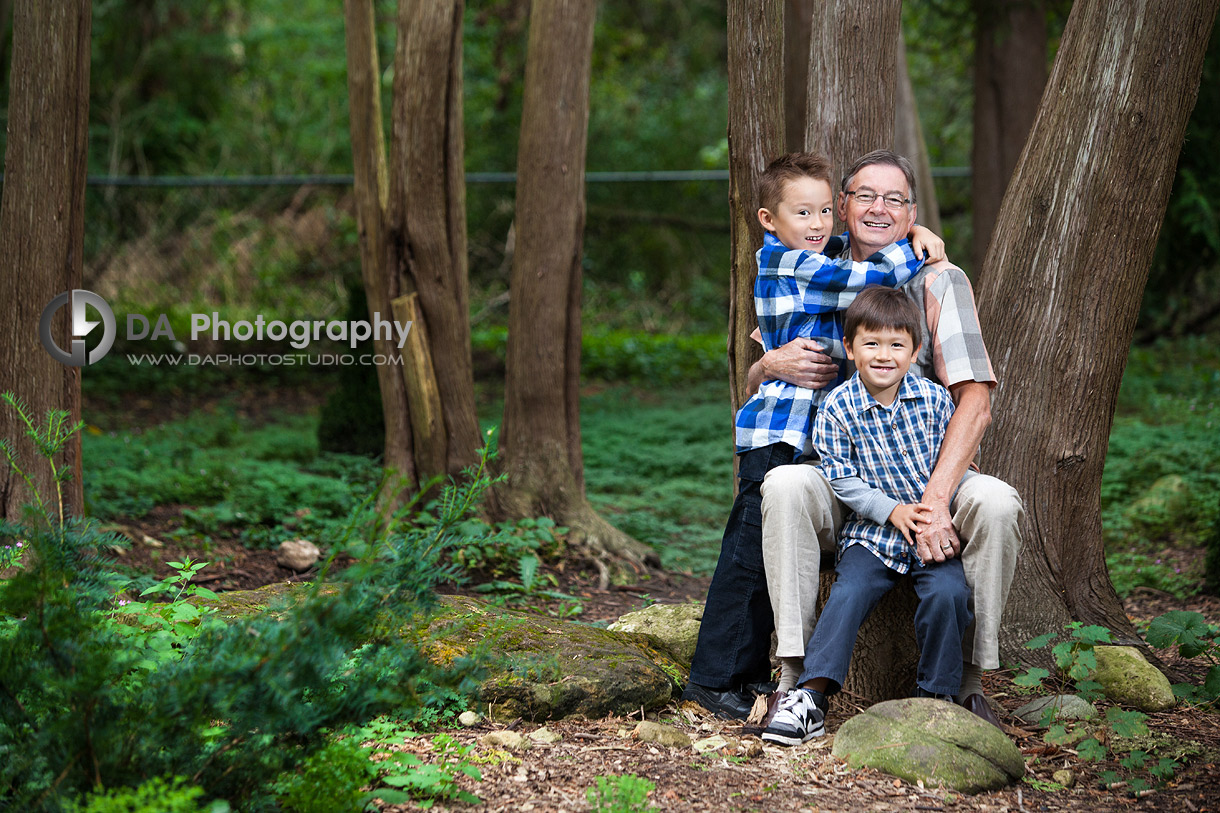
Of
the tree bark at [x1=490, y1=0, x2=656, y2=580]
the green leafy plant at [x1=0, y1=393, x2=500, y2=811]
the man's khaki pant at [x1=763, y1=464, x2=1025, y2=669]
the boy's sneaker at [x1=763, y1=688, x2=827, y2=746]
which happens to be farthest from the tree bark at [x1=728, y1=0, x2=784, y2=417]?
the tree bark at [x1=490, y1=0, x2=656, y2=580]

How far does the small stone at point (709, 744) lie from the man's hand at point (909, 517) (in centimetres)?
76

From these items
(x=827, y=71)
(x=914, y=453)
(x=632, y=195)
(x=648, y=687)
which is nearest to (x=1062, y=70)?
(x=827, y=71)

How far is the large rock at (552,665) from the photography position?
288cm

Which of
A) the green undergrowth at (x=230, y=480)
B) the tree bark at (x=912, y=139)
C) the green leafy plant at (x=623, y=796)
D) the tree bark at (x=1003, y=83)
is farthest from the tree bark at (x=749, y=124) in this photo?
the tree bark at (x=1003, y=83)

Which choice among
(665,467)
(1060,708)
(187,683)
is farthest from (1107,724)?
(665,467)

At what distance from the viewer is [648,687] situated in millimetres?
3020

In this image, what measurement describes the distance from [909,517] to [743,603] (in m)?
0.60

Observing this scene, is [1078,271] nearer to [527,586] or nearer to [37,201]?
[527,586]

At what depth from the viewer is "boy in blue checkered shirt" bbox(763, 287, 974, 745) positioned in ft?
8.93

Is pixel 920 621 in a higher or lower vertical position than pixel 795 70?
lower

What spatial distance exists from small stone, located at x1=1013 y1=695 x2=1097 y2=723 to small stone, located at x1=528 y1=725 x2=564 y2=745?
55.9 inches

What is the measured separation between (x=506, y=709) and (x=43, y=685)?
4.20 feet

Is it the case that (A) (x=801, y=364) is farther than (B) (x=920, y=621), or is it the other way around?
(A) (x=801, y=364)

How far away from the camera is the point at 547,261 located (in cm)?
543
